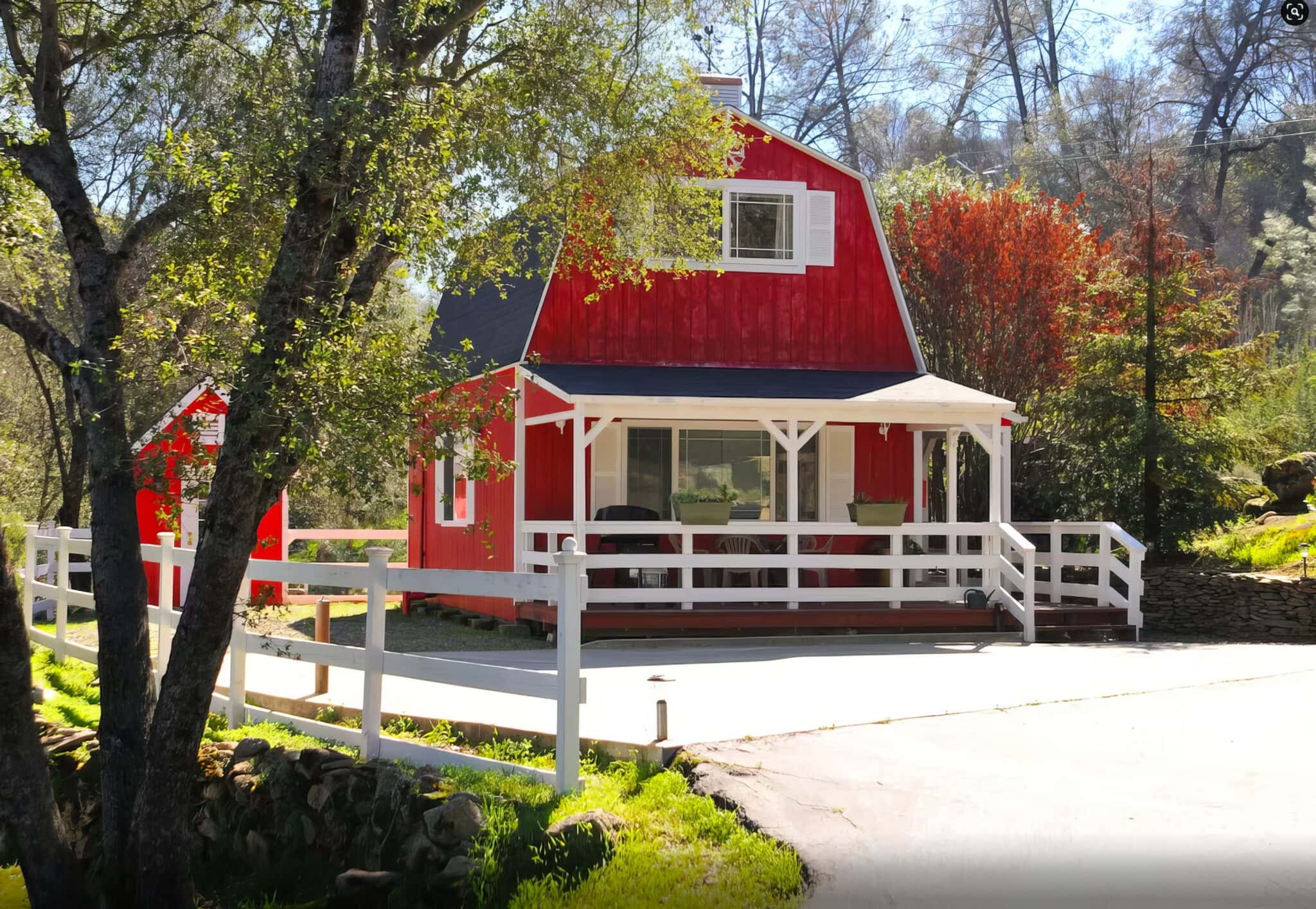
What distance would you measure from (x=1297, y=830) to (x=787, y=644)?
8.19m

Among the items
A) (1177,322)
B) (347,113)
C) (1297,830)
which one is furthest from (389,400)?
(1177,322)

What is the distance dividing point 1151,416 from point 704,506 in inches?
260

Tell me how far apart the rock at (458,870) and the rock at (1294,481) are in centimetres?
1696

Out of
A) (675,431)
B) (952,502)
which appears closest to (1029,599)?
(952,502)

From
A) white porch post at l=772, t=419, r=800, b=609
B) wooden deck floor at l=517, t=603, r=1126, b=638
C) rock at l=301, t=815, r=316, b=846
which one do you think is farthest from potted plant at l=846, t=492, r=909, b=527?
rock at l=301, t=815, r=316, b=846

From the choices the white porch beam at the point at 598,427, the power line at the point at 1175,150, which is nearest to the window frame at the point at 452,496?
the white porch beam at the point at 598,427

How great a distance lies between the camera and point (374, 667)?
749 centimetres

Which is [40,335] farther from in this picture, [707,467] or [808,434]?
[707,467]

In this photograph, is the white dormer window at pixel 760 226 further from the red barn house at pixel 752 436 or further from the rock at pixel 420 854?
the rock at pixel 420 854

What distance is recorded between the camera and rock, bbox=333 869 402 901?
601 centimetres

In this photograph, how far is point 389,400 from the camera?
6078mm

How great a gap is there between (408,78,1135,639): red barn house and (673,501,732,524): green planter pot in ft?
0.41

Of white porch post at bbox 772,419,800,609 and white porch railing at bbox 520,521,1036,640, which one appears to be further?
white porch post at bbox 772,419,800,609

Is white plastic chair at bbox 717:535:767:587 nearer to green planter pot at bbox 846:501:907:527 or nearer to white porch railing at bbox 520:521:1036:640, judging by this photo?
white porch railing at bbox 520:521:1036:640
